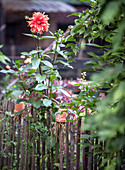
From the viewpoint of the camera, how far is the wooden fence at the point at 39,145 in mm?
2205

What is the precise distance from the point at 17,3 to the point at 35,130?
8010mm

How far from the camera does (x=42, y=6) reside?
359 inches

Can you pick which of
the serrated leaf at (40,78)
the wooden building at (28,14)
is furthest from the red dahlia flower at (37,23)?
the wooden building at (28,14)

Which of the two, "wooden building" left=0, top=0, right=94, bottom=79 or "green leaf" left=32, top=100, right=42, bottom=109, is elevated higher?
"wooden building" left=0, top=0, right=94, bottom=79

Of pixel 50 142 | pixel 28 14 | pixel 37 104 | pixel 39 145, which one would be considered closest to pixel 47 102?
pixel 37 104

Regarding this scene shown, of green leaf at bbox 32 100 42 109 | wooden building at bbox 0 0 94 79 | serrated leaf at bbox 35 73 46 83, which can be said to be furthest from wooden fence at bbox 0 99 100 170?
wooden building at bbox 0 0 94 79

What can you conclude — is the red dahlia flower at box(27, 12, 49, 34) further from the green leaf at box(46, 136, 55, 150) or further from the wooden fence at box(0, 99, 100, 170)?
the green leaf at box(46, 136, 55, 150)

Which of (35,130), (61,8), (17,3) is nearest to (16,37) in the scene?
(17,3)

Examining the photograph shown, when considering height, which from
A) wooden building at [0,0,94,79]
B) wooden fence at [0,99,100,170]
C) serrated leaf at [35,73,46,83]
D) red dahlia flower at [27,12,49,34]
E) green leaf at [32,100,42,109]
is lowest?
wooden fence at [0,99,100,170]

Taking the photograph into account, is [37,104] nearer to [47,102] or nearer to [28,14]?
[47,102]

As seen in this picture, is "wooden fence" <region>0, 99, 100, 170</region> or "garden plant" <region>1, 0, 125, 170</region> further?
"wooden fence" <region>0, 99, 100, 170</region>

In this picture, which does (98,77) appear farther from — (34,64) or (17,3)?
(17,3)

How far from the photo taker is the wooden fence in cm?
221

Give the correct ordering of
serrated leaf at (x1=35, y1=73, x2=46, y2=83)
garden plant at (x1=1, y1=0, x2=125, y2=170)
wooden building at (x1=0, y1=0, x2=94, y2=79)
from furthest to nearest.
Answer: wooden building at (x1=0, y1=0, x2=94, y2=79)
serrated leaf at (x1=35, y1=73, x2=46, y2=83)
garden plant at (x1=1, y1=0, x2=125, y2=170)
